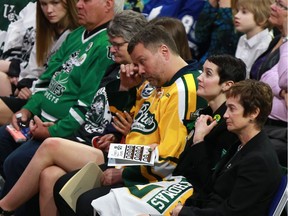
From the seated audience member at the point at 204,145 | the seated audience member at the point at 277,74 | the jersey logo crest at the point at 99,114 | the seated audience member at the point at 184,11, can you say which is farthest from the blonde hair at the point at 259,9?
the seated audience member at the point at 204,145

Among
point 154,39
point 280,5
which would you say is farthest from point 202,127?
point 280,5

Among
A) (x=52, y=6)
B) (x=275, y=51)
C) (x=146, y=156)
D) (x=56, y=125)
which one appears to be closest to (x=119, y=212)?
(x=146, y=156)

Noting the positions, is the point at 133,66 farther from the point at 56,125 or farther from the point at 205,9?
the point at 205,9

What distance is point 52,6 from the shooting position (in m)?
5.24

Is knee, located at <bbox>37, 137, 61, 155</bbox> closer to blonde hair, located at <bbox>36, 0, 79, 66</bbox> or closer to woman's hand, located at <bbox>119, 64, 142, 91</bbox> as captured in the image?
woman's hand, located at <bbox>119, 64, 142, 91</bbox>

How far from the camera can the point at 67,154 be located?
13.7ft

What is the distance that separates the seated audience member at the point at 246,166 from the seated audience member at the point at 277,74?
2.91 feet

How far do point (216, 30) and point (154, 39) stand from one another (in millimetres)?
1583

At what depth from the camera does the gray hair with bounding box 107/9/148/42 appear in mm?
4230

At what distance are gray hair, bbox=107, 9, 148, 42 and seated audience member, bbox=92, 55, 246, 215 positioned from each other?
30.1 inches

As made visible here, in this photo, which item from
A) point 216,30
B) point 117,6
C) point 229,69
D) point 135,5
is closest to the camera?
point 229,69

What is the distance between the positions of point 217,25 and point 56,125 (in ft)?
4.62

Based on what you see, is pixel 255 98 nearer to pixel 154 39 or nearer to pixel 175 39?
pixel 154 39

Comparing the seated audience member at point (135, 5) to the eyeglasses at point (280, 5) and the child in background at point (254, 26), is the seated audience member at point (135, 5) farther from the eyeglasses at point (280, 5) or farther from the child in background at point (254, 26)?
the eyeglasses at point (280, 5)
